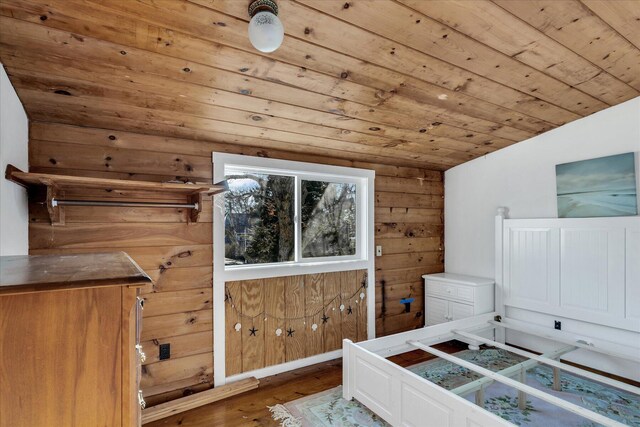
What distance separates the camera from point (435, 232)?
13.2ft

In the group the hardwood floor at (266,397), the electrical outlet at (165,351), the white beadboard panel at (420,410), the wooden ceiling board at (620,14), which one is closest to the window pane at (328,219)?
the hardwood floor at (266,397)

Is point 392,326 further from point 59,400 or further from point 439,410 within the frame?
point 59,400

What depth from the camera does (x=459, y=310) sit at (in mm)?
3469

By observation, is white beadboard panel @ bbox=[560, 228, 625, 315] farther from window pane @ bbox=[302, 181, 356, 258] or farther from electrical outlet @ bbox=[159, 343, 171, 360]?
electrical outlet @ bbox=[159, 343, 171, 360]

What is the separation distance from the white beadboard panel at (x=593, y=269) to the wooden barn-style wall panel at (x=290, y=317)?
1.82 metres

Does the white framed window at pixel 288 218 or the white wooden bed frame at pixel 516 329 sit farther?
the white framed window at pixel 288 218

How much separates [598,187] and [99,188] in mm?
3851

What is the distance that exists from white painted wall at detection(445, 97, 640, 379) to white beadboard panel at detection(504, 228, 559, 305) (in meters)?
0.18

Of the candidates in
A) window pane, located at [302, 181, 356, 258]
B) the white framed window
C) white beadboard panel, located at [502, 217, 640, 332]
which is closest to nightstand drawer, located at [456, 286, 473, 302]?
white beadboard panel, located at [502, 217, 640, 332]

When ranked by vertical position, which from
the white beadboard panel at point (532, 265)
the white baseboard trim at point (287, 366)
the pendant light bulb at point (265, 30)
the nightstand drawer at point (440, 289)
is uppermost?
the pendant light bulb at point (265, 30)

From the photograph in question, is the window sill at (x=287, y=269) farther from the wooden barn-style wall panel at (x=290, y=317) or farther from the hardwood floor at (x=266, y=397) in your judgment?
the hardwood floor at (x=266, y=397)

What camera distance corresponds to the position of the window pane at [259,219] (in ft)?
9.15

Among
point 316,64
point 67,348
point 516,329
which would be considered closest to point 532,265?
point 516,329

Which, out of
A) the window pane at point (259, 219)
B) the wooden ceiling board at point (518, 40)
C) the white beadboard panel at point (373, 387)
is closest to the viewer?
the wooden ceiling board at point (518, 40)
